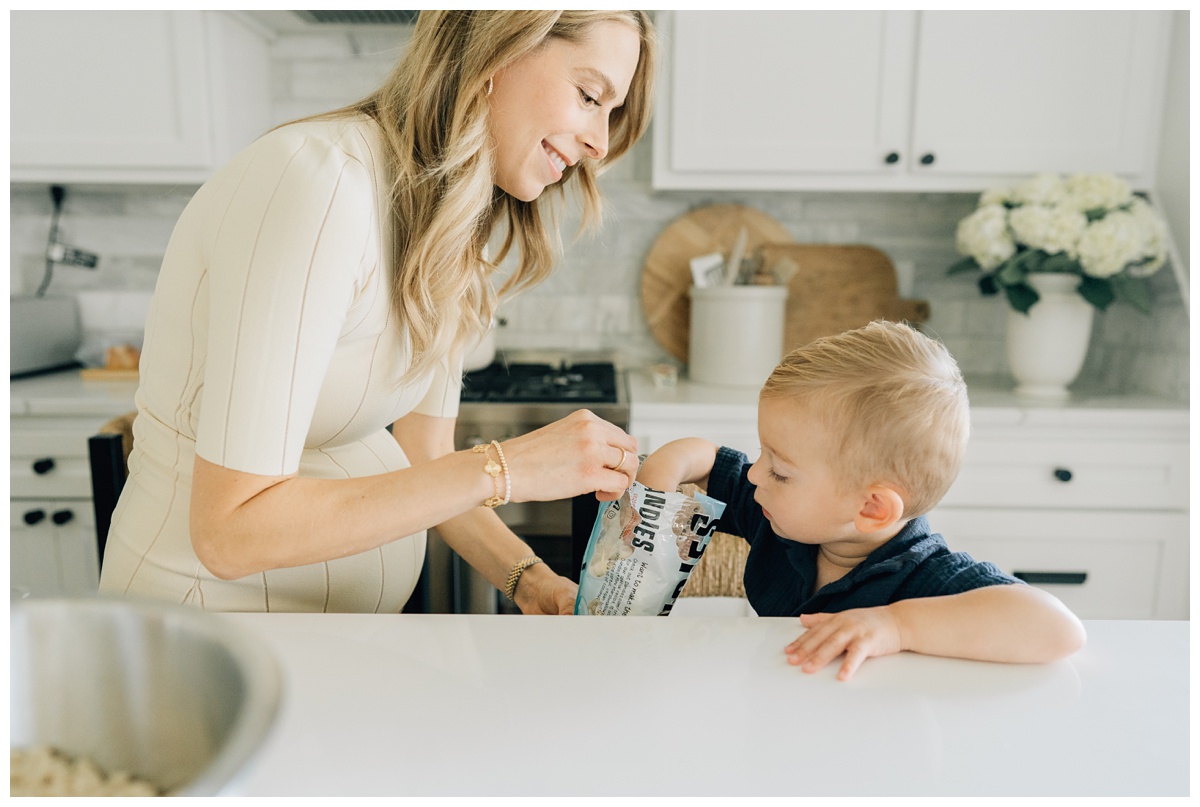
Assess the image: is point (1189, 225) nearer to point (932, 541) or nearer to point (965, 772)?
point (932, 541)

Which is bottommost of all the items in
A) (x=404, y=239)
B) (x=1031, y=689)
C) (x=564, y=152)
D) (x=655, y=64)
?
(x=1031, y=689)

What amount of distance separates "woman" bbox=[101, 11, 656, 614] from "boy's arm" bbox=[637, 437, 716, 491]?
20 cm

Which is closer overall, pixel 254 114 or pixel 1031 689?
pixel 1031 689

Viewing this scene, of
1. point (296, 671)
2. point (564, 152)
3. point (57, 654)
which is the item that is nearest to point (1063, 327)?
point (564, 152)

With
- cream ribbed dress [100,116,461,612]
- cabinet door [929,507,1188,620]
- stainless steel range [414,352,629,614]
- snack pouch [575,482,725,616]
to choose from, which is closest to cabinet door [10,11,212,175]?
stainless steel range [414,352,629,614]

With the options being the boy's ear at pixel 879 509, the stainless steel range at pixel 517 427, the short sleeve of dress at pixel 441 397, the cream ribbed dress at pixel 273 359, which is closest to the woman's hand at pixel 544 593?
the cream ribbed dress at pixel 273 359

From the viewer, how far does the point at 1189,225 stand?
220 centimetres

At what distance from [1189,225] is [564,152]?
199cm

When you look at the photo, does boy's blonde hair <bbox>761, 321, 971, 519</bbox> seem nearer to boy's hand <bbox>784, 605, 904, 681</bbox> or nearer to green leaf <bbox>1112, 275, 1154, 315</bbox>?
boy's hand <bbox>784, 605, 904, 681</bbox>

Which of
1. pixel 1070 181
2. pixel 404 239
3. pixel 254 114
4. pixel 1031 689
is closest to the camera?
pixel 1031 689

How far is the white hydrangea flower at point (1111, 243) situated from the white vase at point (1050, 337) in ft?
0.33

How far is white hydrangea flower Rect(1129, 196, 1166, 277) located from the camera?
2121 millimetres

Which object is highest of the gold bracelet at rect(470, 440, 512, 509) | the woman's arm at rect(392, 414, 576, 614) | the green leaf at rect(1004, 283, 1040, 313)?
the green leaf at rect(1004, 283, 1040, 313)

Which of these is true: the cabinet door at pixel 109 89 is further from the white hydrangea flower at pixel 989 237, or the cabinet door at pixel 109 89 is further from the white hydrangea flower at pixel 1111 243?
the white hydrangea flower at pixel 1111 243
